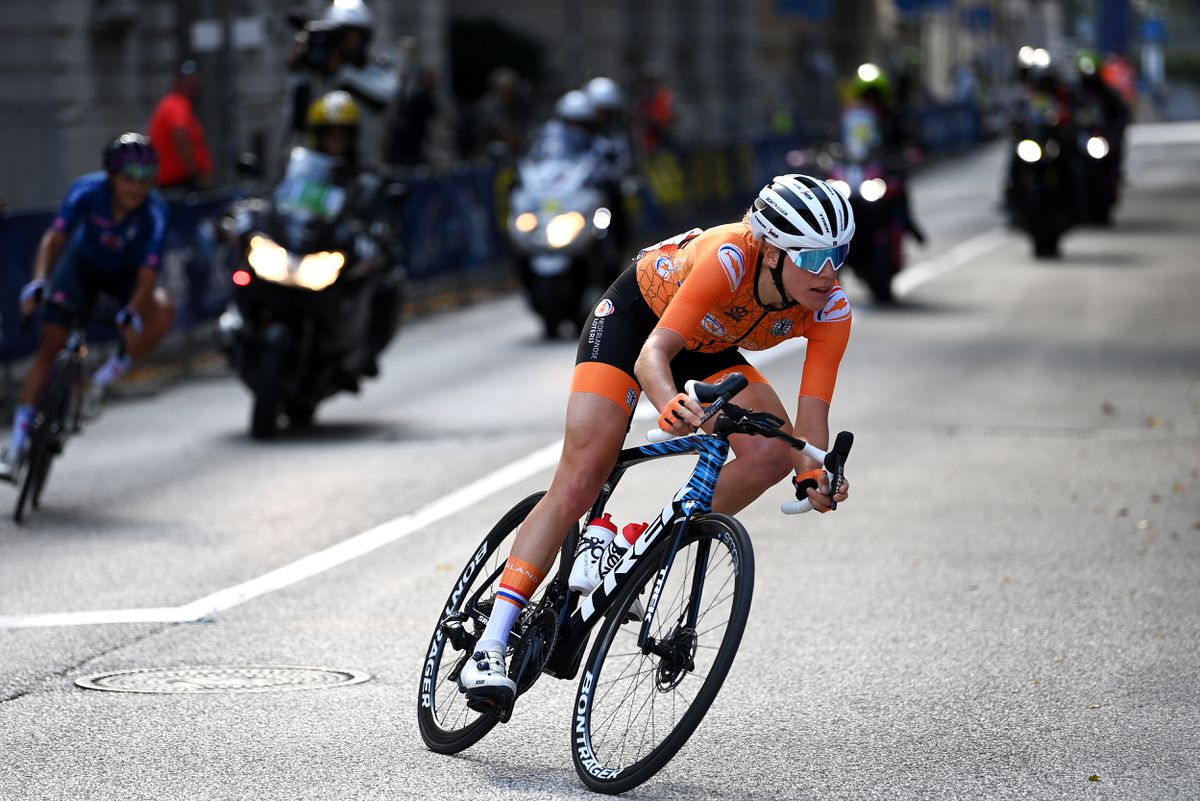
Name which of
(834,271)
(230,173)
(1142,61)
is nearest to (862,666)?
(834,271)

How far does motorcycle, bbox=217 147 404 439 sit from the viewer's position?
13578 millimetres

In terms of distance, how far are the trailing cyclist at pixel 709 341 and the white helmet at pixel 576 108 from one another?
13435 mm

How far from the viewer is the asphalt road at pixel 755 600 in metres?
6.27

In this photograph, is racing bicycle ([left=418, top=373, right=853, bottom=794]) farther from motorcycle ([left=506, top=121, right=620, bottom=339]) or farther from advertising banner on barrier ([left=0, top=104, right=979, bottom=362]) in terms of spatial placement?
motorcycle ([left=506, top=121, right=620, bottom=339])

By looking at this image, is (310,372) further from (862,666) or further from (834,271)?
(834,271)

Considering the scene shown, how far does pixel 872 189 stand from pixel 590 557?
15207 mm

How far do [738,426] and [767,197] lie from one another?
0.65 meters

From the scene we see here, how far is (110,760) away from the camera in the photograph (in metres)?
6.30

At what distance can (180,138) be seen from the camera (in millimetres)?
19938

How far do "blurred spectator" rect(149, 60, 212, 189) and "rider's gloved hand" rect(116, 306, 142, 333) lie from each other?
354 inches

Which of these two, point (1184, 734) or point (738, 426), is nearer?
point (738, 426)

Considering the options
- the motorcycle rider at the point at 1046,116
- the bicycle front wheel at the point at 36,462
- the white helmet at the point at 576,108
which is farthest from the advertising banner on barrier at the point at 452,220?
the bicycle front wheel at the point at 36,462

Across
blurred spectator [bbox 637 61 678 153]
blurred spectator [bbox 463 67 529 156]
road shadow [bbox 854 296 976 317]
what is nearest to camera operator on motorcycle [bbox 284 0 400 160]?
road shadow [bbox 854 296 976 317]

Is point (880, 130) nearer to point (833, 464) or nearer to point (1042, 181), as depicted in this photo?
point (1042, 181)
